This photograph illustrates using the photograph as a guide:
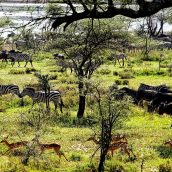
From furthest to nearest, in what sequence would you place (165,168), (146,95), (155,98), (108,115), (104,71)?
(104,71)
(146,95)
(155,98)
(165,168)
(108,115)

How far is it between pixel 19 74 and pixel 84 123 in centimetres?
1520

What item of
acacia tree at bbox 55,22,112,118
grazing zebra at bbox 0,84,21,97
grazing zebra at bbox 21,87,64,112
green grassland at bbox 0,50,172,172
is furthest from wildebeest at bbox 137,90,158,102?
grazing zebra at bbox 0,84,21,97

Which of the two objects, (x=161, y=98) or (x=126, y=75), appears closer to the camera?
(x=161, y=98)

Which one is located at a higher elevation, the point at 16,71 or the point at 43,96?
the point at 43,96

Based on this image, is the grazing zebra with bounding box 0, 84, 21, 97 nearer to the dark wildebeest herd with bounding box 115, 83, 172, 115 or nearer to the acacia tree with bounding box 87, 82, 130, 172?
the dark wildebeest herd with bounding box 115, 83, 172, 115

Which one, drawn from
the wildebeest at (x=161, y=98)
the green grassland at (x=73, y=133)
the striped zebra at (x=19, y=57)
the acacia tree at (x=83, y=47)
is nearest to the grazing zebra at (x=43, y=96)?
the green grassland at (x=73, y=133)

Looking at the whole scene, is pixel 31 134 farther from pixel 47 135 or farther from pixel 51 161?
pixel 51 161

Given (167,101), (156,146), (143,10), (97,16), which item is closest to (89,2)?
(97,16)

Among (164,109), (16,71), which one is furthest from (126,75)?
(164,109)

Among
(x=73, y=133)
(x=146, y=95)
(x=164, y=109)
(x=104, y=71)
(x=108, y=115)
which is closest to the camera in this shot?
(x=108, y=115)

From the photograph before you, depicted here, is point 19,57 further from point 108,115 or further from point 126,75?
point 108,115

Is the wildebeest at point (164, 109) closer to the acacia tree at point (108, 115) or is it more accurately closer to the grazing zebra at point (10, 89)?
the grazing zebra at point (10, 89)

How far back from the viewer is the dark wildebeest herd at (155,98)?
22594 mm

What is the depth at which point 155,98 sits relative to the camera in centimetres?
2433
